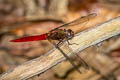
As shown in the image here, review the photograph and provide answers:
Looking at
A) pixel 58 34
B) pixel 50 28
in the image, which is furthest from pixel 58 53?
pixel 50 28

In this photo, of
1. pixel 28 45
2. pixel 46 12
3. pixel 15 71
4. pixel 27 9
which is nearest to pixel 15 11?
pixel 27 9

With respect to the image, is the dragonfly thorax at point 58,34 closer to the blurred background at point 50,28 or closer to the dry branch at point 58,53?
the blurred background at point 50,28

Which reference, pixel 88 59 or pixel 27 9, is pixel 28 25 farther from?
pixel 88 59

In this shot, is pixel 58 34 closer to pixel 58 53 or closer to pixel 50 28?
pixel 58 53

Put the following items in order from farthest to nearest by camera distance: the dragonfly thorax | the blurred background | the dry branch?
the blurred background, the dragonfly thorax, the dry branch

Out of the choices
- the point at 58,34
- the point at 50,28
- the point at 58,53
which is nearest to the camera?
the point at 58,53

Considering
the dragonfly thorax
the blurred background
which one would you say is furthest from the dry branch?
the blurred background

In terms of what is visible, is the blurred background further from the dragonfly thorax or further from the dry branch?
the dry branch
